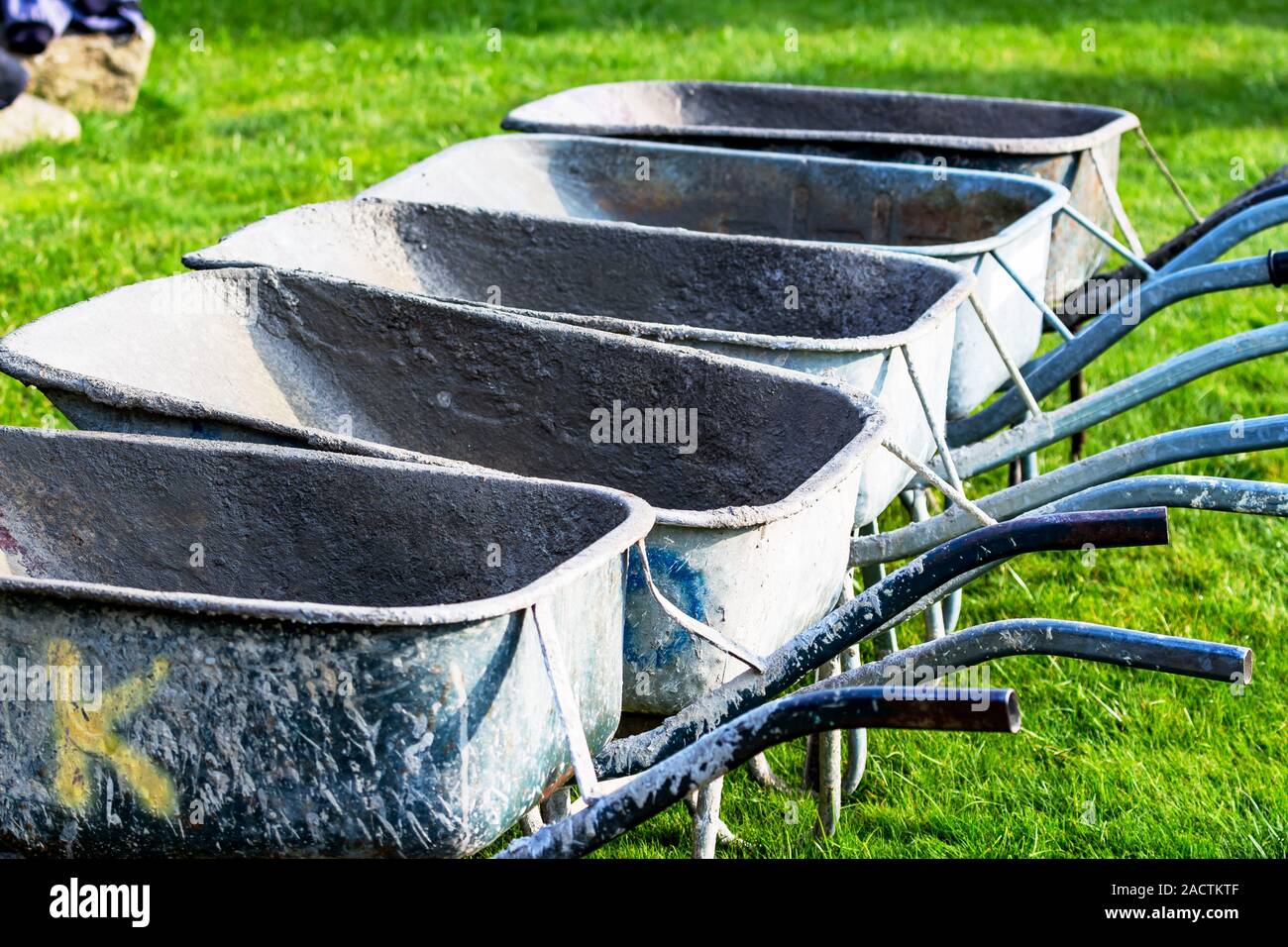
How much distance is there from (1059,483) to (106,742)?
1688mm

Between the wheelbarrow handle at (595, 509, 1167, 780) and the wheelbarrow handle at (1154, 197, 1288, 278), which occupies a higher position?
the wheelbarrow handle at (1154, 197, 1288, 278)

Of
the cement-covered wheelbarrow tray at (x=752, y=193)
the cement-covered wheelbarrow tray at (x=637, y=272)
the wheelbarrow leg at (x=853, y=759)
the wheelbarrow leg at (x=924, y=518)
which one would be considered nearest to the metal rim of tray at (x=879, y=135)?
the cement-covered wheelbarrow tray at (x=752, y=193)

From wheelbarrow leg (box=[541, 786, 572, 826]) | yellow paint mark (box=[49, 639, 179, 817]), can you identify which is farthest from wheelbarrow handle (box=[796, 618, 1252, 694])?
yellow paint mark (box=[49, 639, 179, 817])

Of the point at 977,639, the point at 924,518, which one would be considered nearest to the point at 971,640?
the point at 977,639

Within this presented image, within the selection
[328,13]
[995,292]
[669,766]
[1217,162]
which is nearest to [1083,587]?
[995,292]

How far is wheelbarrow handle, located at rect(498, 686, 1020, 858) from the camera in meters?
1.76

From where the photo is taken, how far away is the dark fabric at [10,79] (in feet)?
21.5

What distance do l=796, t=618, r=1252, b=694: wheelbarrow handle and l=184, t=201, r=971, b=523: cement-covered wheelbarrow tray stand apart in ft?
2.28

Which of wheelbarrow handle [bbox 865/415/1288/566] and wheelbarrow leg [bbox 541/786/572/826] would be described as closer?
wheelbarrow leg [bbox 541/786/572/826]

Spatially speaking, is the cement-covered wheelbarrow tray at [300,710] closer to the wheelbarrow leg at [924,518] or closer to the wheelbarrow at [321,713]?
the wheelbarrow at [321,713]

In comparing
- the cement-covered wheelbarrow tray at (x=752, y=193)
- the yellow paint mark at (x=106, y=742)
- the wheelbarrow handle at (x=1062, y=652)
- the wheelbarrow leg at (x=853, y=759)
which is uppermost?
the cement-covered wheelbarrow tray at (x=752, y=193)

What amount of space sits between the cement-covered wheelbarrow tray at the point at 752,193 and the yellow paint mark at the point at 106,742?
206cm

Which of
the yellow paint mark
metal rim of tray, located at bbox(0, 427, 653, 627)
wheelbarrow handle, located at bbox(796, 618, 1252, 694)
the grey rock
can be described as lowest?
the yellow paint mark

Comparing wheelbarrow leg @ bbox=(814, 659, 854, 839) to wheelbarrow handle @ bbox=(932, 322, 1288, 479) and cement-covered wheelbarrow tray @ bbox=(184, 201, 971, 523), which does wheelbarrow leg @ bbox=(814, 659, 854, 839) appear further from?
wheelbarrow handle @ bbox=(932, 322, 1288, 479)
